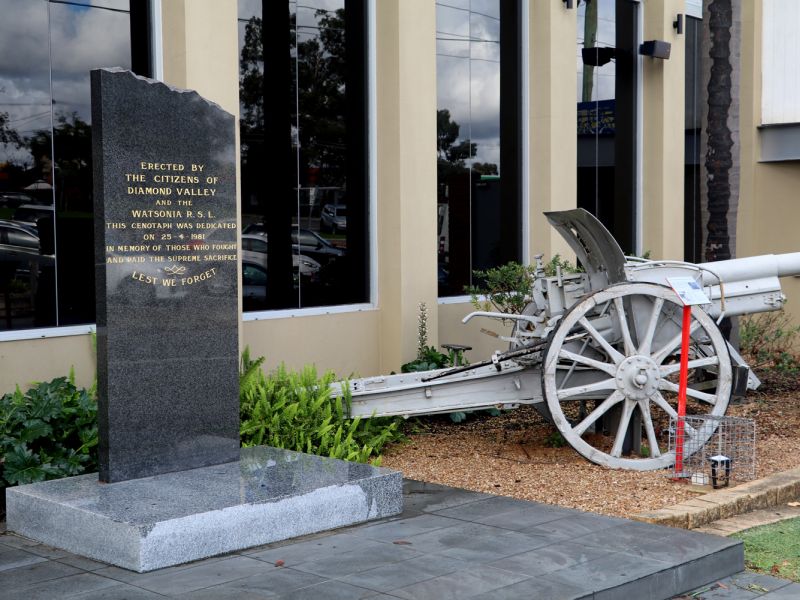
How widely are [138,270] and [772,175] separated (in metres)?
13.0

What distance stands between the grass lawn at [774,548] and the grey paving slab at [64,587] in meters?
3.75

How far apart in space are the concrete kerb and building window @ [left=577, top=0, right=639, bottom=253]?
7274 millimetres

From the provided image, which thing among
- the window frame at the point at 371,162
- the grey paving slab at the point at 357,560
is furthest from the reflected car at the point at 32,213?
the grey paving slab at the point at 357,560

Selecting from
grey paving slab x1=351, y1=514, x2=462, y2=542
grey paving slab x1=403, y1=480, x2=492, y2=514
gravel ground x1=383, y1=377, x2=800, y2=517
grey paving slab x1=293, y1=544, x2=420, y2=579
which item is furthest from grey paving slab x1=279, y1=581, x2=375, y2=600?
gravel ground x1=383, y1=377, x2=800, y2=517

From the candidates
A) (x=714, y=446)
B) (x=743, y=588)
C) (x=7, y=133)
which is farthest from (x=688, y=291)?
(x=7, y=133)

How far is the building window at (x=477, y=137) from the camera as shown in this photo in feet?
41.5

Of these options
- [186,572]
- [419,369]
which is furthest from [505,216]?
[186,572]

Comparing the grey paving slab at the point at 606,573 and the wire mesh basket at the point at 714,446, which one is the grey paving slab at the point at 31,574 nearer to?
the grey paving slab at the point at 606,573

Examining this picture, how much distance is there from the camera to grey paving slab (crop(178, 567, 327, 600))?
5336 millimetres

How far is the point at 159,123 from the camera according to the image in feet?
22.5

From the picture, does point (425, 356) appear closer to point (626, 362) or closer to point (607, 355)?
point (607, 355)

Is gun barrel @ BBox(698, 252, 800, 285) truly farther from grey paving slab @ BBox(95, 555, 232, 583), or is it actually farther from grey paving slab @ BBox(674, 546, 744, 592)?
grey paving slab @ BBox(95, 555, 232, 583)

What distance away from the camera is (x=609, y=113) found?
49.1 feet

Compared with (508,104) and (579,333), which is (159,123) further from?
(508,104)
